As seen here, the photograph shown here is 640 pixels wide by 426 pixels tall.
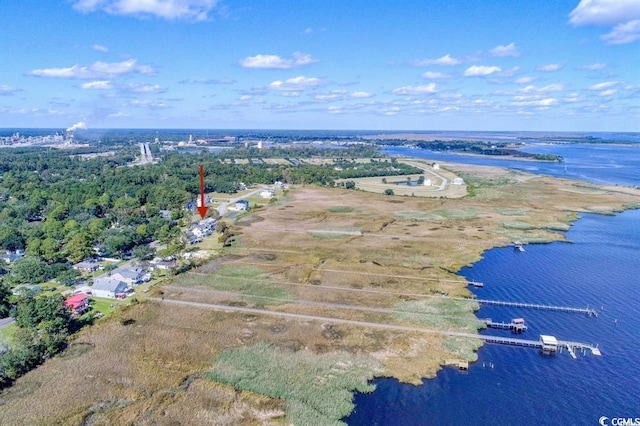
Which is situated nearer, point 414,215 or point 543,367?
point 543,367

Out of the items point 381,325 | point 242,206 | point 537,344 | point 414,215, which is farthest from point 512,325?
point 242,206

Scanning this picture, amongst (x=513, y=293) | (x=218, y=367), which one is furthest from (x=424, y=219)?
(x=218, y=367)

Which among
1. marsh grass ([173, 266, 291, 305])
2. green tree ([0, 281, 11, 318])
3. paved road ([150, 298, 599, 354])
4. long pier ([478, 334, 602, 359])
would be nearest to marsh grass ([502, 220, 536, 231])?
long pier ([478, 334, 602, 359])

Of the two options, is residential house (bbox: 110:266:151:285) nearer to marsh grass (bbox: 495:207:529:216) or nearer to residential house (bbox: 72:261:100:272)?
residential house (bbox: 72:261:100:272)

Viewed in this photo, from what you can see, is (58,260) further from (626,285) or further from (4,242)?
(626,285)

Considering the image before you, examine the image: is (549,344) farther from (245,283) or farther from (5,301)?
(5,301)

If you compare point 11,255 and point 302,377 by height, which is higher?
point 11,255
